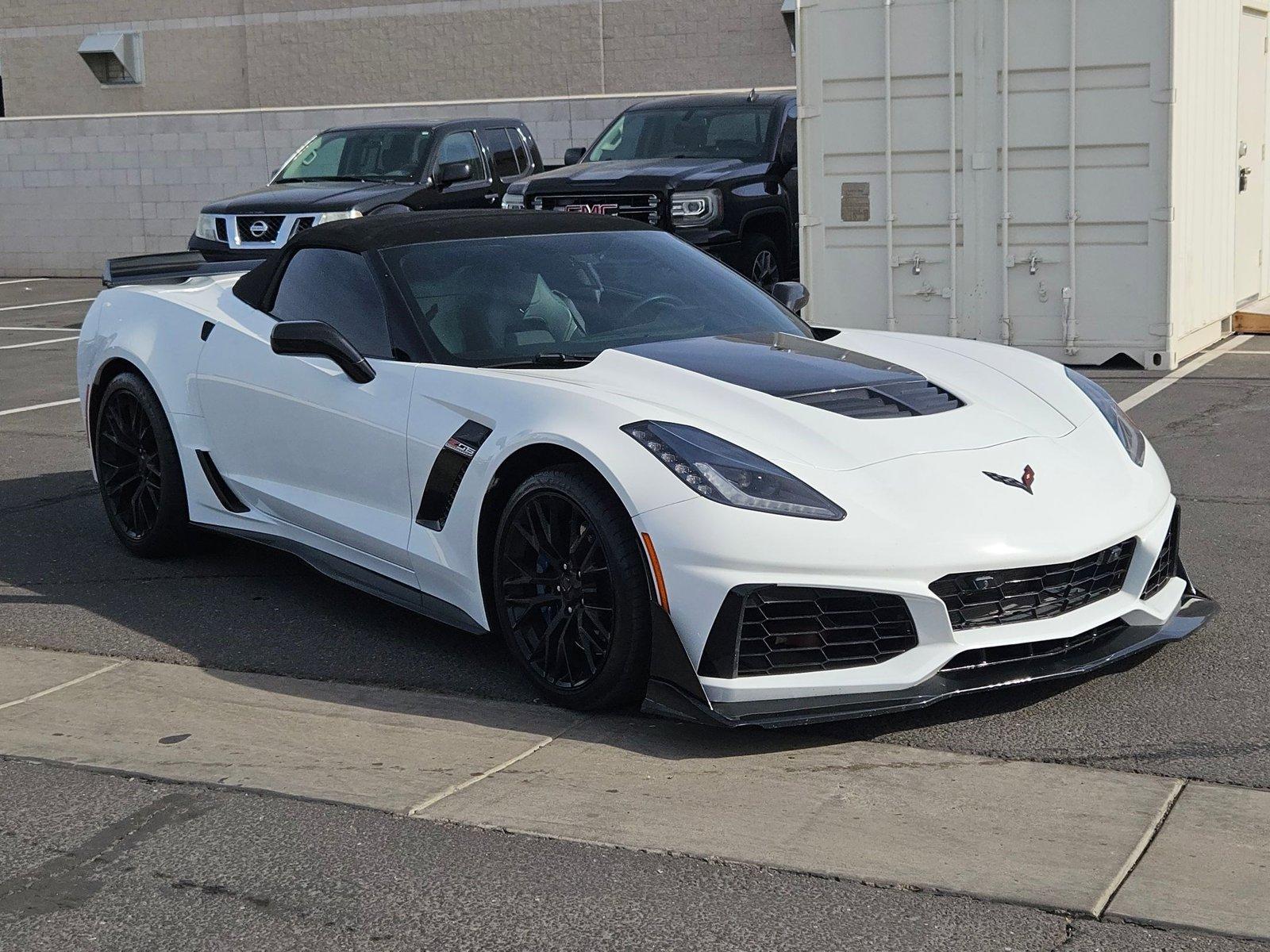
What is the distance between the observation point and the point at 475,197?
51.8 ft

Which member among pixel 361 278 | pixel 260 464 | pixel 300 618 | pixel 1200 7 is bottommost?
pixel 300 618

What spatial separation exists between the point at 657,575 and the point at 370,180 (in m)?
11.7

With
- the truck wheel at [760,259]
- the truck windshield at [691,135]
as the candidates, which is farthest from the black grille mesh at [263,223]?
the truck wheel at [760,259]

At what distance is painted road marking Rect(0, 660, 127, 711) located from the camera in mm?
4941

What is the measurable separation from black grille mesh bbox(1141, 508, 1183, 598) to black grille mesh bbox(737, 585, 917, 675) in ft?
2.92

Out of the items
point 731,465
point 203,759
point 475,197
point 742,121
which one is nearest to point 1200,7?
point 742,121

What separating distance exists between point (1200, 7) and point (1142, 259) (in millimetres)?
1793

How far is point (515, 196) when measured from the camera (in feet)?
43.3

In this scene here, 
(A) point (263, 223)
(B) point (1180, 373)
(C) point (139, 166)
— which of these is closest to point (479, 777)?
(B) point (1180, 373)

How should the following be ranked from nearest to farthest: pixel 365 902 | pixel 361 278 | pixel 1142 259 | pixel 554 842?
pixel 365 902
pixel 554 842
pixel 361 278
pixel 1142 259

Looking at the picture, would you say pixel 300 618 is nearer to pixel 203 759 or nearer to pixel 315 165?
pixel 203 759

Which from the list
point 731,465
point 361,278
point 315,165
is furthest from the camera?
point 315,165

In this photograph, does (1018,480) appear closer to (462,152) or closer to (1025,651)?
(1025,651)

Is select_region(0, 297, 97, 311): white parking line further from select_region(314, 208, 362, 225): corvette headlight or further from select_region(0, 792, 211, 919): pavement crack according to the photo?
select_region(0, 792, 211, 919): pavement crack
